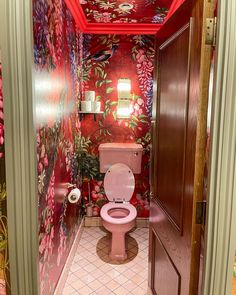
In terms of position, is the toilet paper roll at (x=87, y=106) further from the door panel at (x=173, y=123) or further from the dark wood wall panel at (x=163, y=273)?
the dark wood wall panel at (x=163, y=273)

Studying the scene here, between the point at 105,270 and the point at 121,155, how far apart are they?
4.04 feet

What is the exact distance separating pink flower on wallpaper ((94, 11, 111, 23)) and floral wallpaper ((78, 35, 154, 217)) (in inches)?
8.5

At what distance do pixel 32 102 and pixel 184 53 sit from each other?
0.76 metres

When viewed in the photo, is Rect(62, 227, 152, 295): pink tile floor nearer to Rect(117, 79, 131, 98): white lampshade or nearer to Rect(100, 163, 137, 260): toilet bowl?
Rect(100, 163, 137, 260): toilet bowl

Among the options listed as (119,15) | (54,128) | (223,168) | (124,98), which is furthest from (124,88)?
(223,168)

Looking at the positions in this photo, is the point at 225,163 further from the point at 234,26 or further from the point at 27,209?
the point at 27,209

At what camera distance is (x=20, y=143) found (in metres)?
1.02

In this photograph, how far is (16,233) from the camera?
1077 mm

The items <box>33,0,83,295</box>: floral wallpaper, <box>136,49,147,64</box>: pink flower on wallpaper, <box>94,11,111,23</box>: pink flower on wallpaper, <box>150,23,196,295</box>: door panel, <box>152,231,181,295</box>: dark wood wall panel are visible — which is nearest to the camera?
<box>150,23,196,295</box>: door panel

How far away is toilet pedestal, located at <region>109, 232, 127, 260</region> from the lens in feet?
9.11

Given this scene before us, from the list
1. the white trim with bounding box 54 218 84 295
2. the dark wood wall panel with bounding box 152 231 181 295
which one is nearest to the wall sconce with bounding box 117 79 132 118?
the white trim with bounding box 54 218 84 295

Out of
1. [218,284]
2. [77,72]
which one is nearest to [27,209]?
[218,284]

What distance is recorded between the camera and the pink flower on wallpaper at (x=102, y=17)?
2701 mm

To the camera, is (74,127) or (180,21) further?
(74,127)
